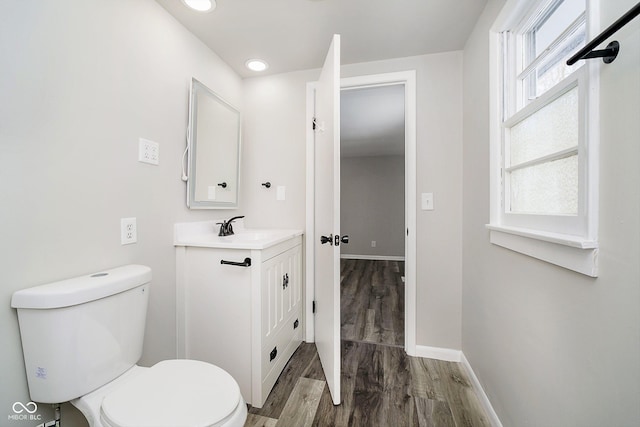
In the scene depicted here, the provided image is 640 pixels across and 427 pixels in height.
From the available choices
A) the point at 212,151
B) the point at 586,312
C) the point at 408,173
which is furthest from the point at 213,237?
the point at 586,312

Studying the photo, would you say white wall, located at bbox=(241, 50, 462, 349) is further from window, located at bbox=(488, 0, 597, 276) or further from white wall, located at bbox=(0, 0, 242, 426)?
white wall, located at bbox=(0, 0, 242, 426)

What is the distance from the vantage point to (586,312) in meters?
0.68

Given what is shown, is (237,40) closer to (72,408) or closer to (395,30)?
(395,30)

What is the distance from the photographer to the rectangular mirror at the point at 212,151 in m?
1.52

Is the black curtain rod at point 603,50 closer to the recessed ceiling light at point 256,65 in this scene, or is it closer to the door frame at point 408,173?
the door frame at point 408,173

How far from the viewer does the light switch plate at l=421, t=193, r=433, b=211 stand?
1775 mm

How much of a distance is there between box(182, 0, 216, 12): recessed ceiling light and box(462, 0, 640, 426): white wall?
148 centimetres

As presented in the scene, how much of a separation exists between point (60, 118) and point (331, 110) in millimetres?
1165

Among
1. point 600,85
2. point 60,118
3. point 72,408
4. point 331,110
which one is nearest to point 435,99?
point 331,110

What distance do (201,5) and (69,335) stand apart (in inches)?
64.0

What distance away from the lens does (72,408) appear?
94 cm

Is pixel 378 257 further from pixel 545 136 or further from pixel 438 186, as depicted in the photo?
pixel 545 136

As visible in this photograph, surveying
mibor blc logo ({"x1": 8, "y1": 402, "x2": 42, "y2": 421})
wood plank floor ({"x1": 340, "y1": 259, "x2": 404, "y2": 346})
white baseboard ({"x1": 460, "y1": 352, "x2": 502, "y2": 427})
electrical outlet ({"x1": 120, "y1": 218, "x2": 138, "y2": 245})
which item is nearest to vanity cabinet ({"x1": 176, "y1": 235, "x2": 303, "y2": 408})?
electrical outlet ({"x1": 120, "y1": 218, "x2": 138, "y2": 245})

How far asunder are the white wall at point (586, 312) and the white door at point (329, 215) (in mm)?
794
